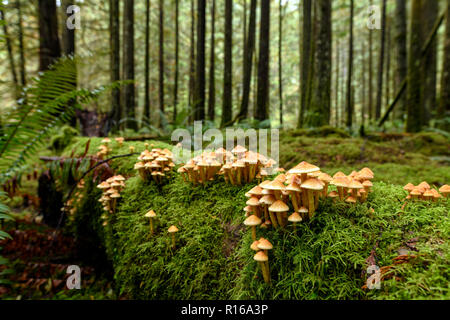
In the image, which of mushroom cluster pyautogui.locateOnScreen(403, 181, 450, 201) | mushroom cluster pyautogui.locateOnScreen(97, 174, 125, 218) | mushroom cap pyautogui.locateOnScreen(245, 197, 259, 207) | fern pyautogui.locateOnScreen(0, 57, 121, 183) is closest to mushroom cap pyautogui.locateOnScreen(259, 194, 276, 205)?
mushroom cap pyautogui.locateOnScreen(245, 197, 259, 207)

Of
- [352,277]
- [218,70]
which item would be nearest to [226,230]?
[352,277]

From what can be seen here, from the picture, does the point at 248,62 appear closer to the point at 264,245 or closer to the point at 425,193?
the point at 425,193

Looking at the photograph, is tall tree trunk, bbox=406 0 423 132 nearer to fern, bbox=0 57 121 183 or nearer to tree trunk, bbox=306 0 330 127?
tree trunk, bbox=306 0 330 127

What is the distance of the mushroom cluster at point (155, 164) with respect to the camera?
95.2 inches

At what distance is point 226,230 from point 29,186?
26.3ft

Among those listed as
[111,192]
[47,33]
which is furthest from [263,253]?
[47,33]

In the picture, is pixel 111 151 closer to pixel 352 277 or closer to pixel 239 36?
pixel 352 277

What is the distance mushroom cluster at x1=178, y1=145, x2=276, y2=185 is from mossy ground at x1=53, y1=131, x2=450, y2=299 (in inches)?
4.1

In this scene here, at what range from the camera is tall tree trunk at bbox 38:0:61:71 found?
6258 millimetres

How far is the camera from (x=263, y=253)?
1277 millimetres

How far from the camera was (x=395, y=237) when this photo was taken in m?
1.39

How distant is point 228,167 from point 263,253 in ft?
2.75

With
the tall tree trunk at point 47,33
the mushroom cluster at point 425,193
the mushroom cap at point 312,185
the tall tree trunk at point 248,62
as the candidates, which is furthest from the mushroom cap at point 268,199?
the tall tree trunk at point 47,33

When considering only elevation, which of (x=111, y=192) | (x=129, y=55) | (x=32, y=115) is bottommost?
(x=111, y=192)
